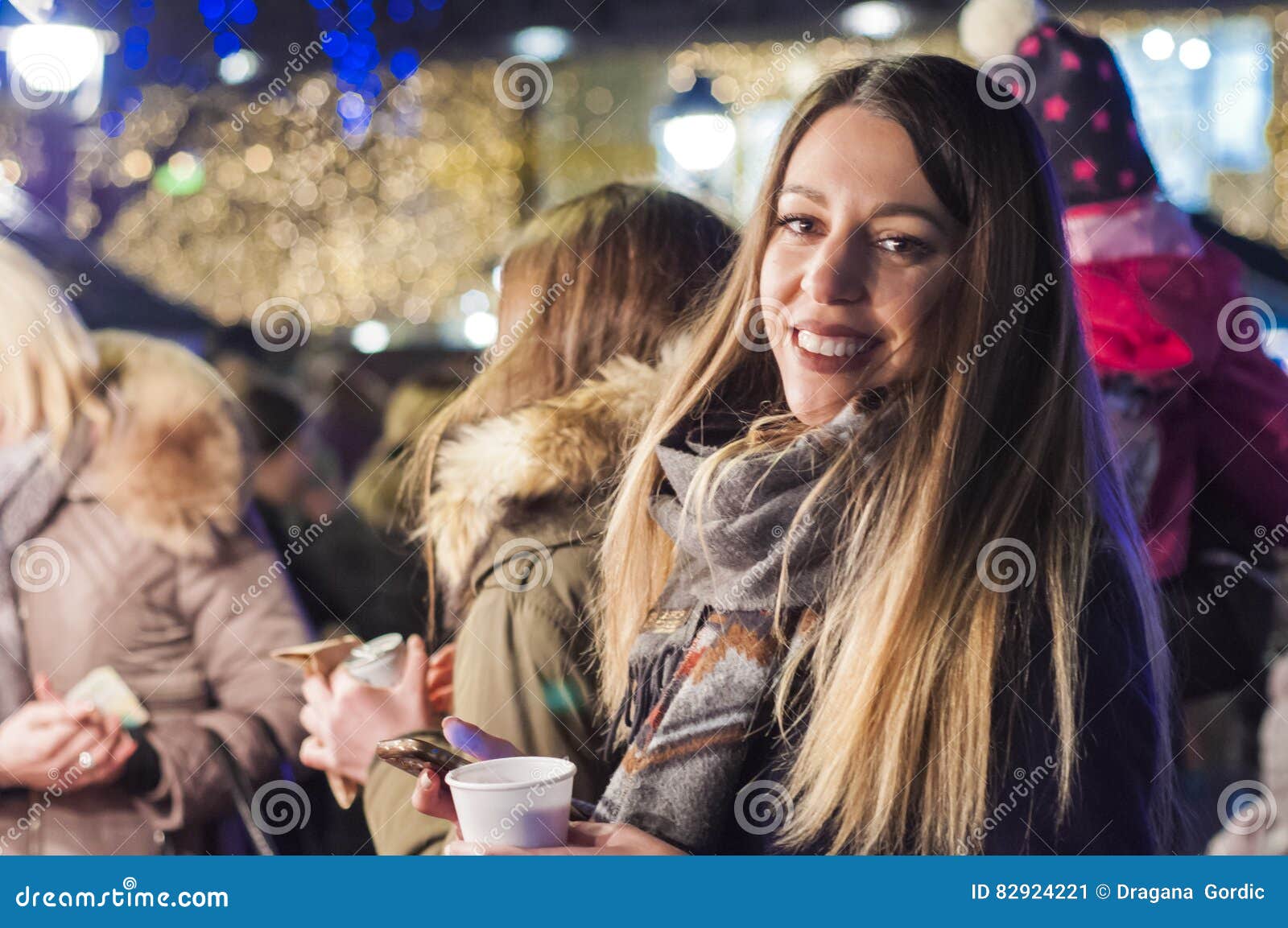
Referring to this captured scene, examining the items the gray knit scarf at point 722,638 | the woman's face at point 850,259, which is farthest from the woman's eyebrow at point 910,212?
the gray knit scarf at point 722,638

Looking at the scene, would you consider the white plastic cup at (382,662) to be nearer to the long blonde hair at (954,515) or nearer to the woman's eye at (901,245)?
the long blonde hair at (954,515)

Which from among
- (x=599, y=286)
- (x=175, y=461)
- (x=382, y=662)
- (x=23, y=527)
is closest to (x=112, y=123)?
(x=175, y=461)

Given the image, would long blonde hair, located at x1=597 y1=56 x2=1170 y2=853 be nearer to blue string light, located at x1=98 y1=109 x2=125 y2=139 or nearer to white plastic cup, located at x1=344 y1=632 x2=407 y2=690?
white plastic cup, located at x1=344 y1=632 x2=407 y2=690

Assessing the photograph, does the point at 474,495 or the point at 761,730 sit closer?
the point at 761,730

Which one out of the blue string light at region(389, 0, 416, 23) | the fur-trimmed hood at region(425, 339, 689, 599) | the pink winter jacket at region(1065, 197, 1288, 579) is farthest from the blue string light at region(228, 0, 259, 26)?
the pink winter jacket at region(1065, 197, 1288, 579)

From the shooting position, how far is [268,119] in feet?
8.80

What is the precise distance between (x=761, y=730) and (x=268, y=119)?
1.75 m

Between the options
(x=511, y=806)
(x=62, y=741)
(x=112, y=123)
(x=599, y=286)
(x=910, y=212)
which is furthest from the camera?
(x=112, y=123)

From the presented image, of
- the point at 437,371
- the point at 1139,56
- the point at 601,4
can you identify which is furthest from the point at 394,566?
the point at 1139,56

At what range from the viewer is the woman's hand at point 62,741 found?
2.64 meters

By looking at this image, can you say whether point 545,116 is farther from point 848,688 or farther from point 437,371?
point 848,688

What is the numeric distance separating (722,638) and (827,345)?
0.57 m

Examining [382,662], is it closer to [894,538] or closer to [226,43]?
[894,538]

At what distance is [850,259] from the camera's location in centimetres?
213
